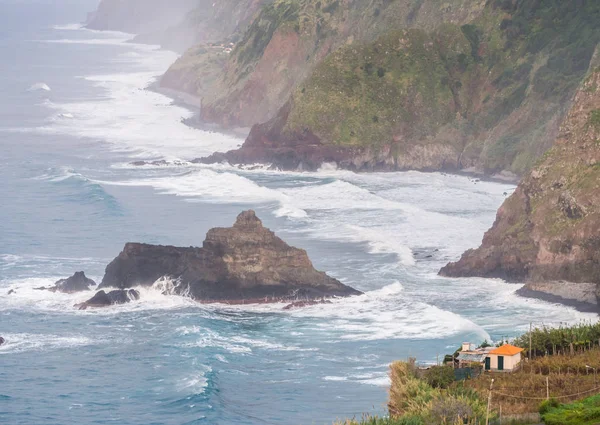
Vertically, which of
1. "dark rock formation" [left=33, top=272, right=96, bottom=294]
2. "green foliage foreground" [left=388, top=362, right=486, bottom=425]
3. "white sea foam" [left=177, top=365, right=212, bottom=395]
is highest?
"dark rock formation" [left=33, top=272, right=96, bottom=294]

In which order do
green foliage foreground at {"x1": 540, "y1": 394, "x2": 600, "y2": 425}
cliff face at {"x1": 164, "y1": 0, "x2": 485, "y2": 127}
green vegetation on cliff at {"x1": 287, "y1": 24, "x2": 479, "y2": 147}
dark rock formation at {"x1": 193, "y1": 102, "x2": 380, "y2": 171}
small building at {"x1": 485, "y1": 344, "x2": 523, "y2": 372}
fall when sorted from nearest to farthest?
green foliage foreground at {"x1": 540, "y1": 394, "x2": 600, "y2": 425}
small building at {"x1": 485, "y1": 344, "x2": 523, "y2": 372}
dark rock formation at {"x1": 193, "y1": 102, "x2": 380, "y2": 171}
green vegetation on cliff at {"x1": 287, "y1": 24, "x2": 479, "y2": 147}
cliff face at {"x1": 164, "y1": 0, "x2": 485, "y2": 127}

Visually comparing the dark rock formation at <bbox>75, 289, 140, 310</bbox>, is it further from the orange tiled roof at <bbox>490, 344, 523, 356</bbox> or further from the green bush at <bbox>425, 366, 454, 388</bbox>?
the green bush at <bbox>425, 366, 454, 388</bbox>

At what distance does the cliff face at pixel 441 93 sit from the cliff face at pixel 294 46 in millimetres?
13700

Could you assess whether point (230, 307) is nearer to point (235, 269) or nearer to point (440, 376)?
point (235, 269)

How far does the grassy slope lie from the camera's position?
5118 inches

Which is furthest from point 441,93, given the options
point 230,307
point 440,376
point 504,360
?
point 440,376

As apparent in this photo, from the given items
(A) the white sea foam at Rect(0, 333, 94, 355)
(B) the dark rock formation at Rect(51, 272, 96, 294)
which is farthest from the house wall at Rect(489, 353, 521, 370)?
(B) the dark rock formation at Rect(51, 272, 96, 294)

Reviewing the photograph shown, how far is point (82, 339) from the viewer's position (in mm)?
74375

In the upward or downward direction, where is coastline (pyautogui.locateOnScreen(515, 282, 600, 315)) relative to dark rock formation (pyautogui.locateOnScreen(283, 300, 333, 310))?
upward

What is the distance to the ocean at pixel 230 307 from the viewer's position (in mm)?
64125

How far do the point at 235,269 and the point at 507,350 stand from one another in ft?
93.6

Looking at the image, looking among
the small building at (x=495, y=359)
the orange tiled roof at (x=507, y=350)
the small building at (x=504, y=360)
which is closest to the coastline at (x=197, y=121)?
the small building at (x=495, y=359)

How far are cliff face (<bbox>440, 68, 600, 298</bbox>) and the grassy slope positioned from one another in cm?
3675

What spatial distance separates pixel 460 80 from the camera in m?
140
